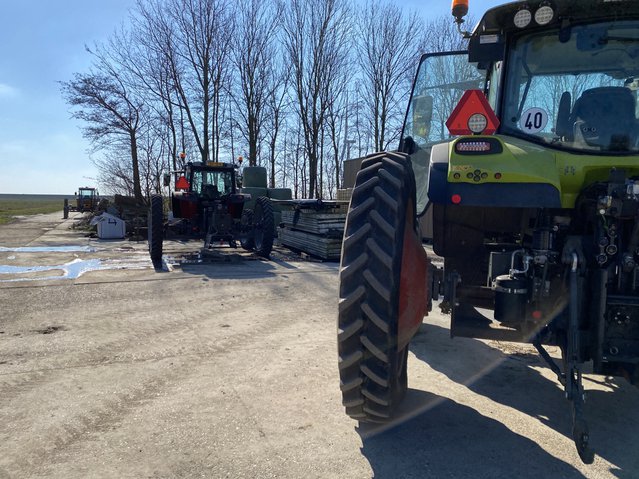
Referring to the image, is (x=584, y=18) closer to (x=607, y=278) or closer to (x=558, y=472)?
(x=607, y=278)

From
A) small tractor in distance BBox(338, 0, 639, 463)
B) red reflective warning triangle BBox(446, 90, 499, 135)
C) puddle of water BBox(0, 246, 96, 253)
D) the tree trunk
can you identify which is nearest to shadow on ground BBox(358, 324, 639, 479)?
small tractor in distance BBox(338, 0, 639, 463)

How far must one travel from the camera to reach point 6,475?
8.20ft

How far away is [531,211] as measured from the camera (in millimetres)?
3061

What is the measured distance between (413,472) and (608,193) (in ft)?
6.18

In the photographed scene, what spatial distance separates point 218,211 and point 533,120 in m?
10.1

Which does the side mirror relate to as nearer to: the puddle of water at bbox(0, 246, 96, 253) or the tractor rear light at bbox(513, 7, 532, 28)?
the tractor rear light at bbox(513, 7, 532, 28)

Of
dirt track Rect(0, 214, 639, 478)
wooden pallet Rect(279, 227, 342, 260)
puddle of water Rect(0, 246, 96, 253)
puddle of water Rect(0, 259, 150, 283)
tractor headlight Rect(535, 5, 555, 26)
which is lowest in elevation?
dirt track Rect(0, 214, 639, 478)

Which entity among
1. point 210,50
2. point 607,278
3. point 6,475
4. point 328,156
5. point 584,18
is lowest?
point 6,475

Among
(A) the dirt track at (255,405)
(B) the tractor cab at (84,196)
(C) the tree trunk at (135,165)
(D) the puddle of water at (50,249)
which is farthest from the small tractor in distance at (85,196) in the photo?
(A) the dirt track at (255,405)

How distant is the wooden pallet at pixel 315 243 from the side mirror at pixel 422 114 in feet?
21.9

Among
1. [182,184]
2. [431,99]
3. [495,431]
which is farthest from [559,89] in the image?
[182,184]

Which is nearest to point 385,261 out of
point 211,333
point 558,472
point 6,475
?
point 558,472

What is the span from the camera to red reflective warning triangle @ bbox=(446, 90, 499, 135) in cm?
280

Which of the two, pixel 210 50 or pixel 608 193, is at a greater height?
pixel 210 50
